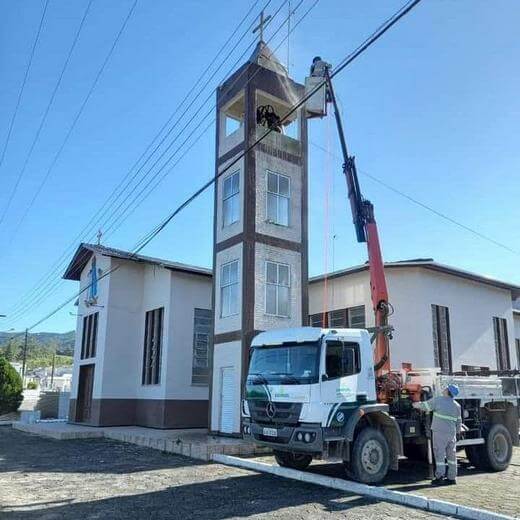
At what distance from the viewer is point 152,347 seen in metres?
23.3

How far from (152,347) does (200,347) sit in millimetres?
2110

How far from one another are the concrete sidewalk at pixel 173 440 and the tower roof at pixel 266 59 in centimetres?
1244

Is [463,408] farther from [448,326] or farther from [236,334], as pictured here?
[448,326]

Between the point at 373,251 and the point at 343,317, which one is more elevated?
the point at 373,251

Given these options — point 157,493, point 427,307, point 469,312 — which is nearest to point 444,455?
point 157,493

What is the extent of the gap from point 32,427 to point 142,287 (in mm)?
7382

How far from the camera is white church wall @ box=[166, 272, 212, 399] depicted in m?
21.8

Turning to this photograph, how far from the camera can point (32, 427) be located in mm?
23469

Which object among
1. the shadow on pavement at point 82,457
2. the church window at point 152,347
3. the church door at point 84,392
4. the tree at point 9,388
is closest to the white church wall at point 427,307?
the church window at point 152,347

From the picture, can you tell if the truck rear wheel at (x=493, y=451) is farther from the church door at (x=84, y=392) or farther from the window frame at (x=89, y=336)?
the church door at (x=84, y=392)

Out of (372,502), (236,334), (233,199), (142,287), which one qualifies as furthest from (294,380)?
(142,287)

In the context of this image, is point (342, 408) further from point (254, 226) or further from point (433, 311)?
point (433, 311)

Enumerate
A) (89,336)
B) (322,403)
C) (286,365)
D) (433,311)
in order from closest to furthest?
(322,403) < (286,365) < (433,311) < (89,336)

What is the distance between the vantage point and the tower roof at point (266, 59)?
62.4ft
